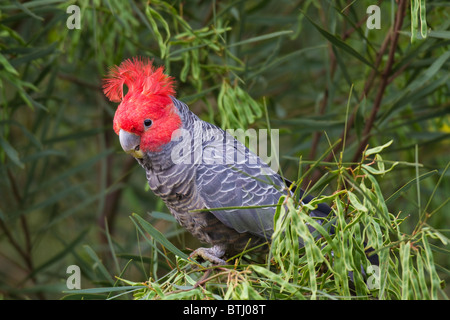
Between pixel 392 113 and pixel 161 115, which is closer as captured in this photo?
pixel 161 115

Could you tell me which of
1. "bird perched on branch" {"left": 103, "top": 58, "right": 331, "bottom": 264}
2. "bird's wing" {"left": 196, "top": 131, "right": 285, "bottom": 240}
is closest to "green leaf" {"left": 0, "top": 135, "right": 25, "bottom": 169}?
"bird perched on branch" {"left": 103, "top": 58, "right": 331, "bottom": 264}

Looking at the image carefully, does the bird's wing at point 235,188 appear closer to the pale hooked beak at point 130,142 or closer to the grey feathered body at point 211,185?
the grey feathered body at point 211,185

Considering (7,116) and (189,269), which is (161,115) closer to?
(189,269)

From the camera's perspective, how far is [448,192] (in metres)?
2.28

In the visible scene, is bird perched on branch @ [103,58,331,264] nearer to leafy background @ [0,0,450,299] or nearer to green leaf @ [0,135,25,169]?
leafy background @ [0,0,450,299]

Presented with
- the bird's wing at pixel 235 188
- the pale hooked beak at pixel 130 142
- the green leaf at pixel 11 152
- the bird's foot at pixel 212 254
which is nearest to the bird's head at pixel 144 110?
the pale hooked beak at pixel 130 142

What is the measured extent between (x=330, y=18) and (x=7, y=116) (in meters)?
1.15

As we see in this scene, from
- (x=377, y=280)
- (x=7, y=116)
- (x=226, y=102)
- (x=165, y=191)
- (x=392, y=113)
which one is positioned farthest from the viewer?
(x=7, y=116)

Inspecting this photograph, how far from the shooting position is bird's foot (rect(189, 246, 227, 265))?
1371 mm

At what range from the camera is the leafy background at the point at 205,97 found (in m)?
1.62

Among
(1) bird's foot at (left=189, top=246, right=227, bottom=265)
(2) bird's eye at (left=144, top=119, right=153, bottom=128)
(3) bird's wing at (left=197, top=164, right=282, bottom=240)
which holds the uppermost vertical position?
(2) bird's eye at (left=144, top=119, right=153, bottom=128)

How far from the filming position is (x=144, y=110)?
132 centimetres

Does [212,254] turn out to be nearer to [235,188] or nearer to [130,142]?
[235,188]
